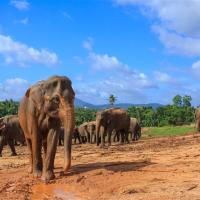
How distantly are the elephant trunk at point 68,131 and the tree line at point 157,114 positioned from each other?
60.7 meters

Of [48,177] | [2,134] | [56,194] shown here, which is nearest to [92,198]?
[56,194]

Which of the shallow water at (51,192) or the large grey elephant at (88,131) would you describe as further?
the large grey elephant at (88,131)

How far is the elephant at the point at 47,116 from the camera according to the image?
1245 centimetres

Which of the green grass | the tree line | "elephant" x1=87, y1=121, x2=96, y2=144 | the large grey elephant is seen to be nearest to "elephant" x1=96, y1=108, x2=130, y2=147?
the green grass

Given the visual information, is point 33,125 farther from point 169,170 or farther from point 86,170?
point 169,170

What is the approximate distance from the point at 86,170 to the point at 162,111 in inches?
2554

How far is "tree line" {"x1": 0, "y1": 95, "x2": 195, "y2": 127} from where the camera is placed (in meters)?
73.3

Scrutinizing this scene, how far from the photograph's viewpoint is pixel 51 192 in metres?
11.1

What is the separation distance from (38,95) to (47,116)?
0.60 m

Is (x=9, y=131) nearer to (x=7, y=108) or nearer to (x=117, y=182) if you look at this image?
(x=117, y=182)

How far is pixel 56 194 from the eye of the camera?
35.3ft

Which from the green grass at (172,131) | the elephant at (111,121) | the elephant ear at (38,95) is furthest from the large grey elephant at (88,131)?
the elephant ear at (38,95)

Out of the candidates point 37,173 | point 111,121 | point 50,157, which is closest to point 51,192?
point 50,157

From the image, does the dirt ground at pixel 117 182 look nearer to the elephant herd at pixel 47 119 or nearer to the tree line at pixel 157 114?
the elephant herd at pixel 47 119
